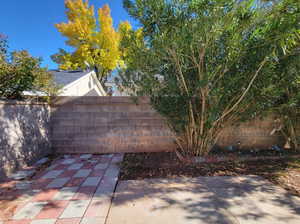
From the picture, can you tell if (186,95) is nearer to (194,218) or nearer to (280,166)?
(194,218)

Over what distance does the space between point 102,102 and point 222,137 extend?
342 centimetres

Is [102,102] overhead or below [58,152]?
overhead

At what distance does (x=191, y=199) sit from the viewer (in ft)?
5.82

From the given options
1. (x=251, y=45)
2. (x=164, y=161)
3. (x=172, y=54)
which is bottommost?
(x=164, y=161)

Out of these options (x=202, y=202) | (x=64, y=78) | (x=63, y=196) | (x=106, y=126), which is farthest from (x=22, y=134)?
(x=64, y=78)

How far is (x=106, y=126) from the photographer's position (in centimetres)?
353

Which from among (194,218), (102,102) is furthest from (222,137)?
(102,102)

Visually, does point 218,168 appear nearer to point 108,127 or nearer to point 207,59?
point 207,59

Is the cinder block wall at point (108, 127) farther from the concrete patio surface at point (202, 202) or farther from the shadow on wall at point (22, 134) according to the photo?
the concrete patio surface at point (202, 202)

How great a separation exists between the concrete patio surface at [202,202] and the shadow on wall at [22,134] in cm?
217

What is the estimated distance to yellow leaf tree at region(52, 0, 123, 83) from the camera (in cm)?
878

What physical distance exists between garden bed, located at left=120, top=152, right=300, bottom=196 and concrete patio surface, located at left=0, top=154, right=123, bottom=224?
418 mm

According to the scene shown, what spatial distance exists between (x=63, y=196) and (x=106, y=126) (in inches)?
73.3

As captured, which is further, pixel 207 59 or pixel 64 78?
pixel 64 78
